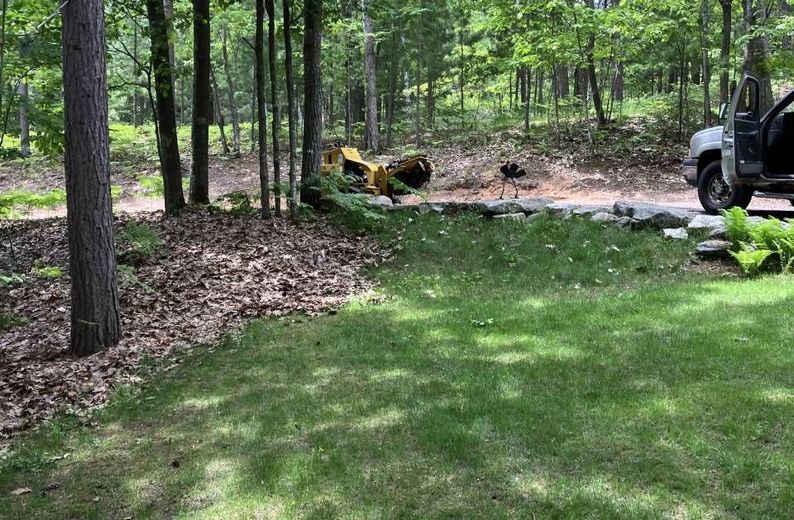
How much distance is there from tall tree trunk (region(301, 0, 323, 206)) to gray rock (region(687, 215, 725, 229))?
6570 mm

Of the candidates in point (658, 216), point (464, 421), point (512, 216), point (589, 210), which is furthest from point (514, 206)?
point (464, 421)

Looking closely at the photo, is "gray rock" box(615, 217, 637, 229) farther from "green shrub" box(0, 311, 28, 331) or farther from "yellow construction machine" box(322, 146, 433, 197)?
"green shrub" box(0, 311, 28, 331)

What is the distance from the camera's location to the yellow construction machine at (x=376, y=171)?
14.1m

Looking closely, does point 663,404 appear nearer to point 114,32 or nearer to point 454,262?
point 454,262

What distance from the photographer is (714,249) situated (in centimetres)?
833

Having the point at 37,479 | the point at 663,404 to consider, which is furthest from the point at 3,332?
the point at 663,404

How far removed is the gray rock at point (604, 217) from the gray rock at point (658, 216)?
27 centimetres

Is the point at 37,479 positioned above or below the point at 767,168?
below

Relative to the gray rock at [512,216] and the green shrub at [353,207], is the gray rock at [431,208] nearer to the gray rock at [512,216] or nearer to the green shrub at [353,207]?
the green shrub at [353,207]

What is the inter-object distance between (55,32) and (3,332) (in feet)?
23.6

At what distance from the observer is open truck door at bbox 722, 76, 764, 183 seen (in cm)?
923

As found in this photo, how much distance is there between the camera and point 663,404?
418cm

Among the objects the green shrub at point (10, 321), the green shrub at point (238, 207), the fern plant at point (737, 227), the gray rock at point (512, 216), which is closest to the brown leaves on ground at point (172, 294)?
the green shrub at point (10, 321)

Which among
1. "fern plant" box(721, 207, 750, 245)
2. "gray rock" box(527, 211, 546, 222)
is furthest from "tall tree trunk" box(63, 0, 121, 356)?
"fern plant" box(721, 207, 750, 245)
